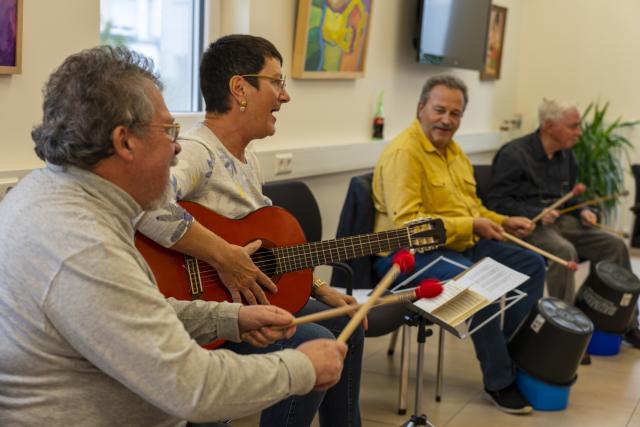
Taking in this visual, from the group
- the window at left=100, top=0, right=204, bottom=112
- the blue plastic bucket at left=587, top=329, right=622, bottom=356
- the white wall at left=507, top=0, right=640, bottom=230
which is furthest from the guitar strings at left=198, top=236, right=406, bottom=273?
the white wall at left=507, top=0, right=640, bottom=230

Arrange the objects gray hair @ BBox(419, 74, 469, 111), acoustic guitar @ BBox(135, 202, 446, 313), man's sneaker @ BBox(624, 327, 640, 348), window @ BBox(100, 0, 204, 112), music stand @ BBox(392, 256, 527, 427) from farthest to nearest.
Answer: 1. man's sneaker @ BBox(624, 327, 640, 348)
2. gray hair @ BBox(419, 74, 469, 111)
3. window @ BBox(100, 0, 204, 112)
4. music stand @ BBox(392, 256, 527, 427)
5. acoustic guitar @ BBox(135, 202, 446, 313)

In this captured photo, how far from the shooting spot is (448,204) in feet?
10.8

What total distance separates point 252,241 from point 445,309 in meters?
0.72

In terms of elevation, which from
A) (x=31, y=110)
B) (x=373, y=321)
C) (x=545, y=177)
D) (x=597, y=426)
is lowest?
(x=597, y=426)

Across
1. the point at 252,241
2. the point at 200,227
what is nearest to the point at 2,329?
the point at 200,227

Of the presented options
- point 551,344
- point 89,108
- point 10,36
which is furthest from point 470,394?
point 89,108

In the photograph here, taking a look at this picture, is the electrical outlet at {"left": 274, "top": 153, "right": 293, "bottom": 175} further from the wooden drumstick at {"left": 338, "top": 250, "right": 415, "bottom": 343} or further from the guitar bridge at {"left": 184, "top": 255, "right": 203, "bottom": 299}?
the wooden drumstick at {"left": 338, "top": 250, "right": 415, "bottom": 343}

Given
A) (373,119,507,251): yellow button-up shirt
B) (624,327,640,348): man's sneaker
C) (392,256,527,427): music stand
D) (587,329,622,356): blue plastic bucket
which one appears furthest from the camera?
(624,327,640,348): man's sneaker

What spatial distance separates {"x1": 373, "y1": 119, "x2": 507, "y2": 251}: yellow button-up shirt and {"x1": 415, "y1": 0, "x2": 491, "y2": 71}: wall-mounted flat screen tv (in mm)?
1437

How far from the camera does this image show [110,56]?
135 centimetres

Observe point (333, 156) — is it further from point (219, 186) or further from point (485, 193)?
point (219, 186)

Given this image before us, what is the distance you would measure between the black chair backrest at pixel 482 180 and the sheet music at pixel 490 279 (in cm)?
141

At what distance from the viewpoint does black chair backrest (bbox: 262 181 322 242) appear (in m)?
3.10

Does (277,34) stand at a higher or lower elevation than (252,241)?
higher
